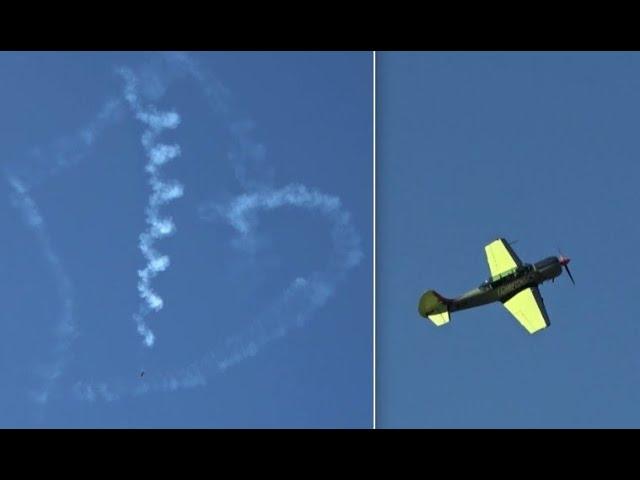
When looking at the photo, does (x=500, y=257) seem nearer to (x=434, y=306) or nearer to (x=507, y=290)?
(x=507, y=290)

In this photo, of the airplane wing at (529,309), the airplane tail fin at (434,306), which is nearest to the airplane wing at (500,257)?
the airplane wing at (529,309)

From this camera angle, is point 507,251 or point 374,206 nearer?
point 374,206

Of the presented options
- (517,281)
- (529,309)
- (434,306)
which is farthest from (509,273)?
(434,306)

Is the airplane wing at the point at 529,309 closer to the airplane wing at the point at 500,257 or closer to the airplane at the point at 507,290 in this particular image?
the airplane at the point at 507,290

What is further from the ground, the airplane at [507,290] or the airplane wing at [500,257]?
the airplane wing at [500,257]
